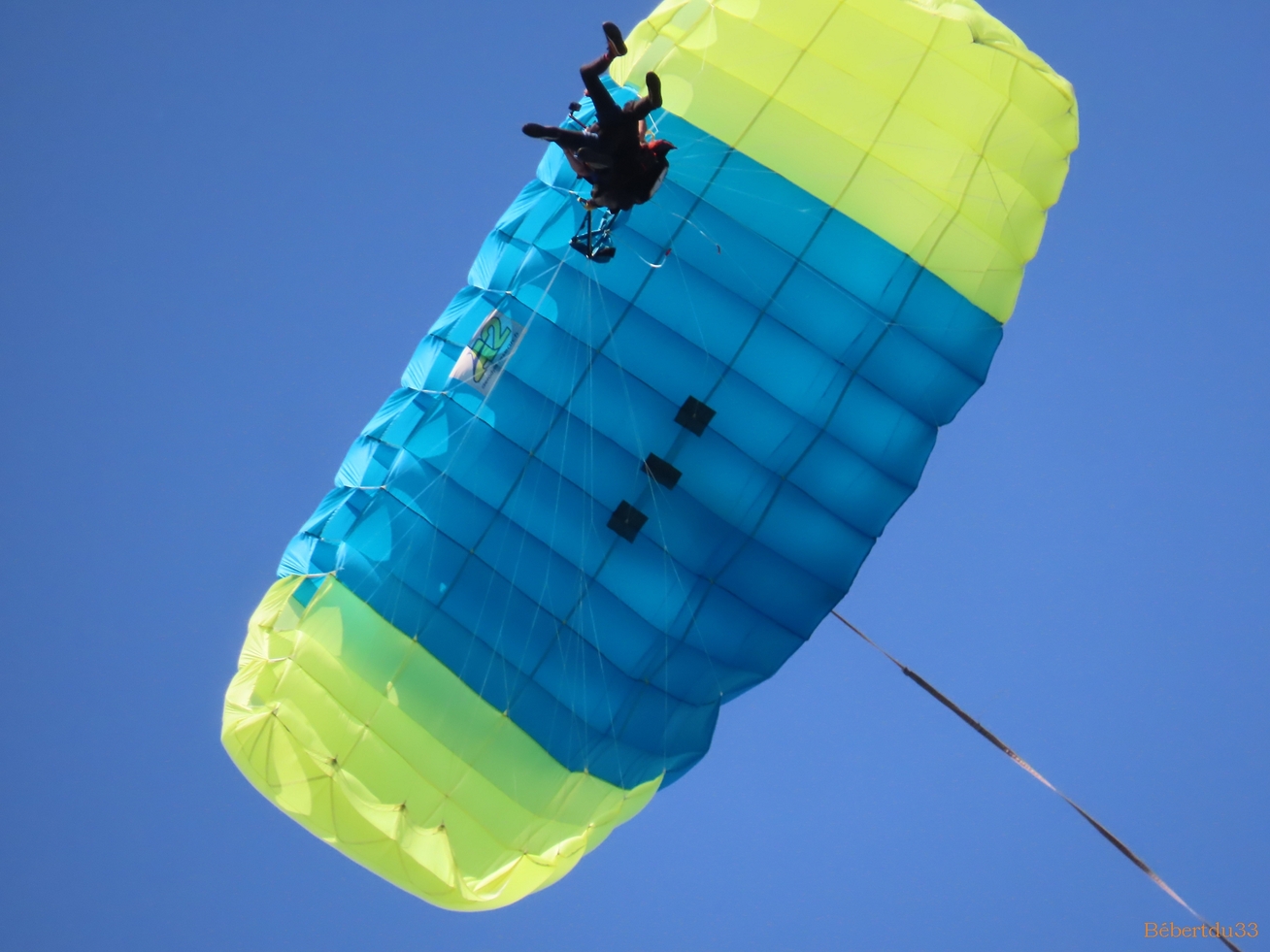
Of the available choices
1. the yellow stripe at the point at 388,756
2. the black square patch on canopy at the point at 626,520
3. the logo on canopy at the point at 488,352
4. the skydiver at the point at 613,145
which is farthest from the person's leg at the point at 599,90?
the yellow stripe at the point at 388,756

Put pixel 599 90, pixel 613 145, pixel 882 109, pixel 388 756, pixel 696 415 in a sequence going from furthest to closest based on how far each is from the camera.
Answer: pixel 388 756 → pixel 882 109 → pixel 696 415 → pixel 613 145 → pixel 599 90

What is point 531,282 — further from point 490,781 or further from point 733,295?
point 490,781

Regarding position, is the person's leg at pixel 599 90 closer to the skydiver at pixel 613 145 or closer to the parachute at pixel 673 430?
the skydiver at pixel 613 145

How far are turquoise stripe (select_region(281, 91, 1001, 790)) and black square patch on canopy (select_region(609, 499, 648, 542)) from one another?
91 mm

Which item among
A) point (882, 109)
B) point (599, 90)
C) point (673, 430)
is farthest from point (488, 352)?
point (882, 109)

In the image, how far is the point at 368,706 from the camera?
14.9m

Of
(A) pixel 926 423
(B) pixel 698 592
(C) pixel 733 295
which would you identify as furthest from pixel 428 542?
(A) pixel 926 423

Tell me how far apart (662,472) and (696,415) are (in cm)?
70

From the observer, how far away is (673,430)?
14.6 metres

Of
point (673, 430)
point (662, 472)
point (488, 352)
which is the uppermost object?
point (673, 430)

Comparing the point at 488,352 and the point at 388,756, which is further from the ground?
the point at 488,352

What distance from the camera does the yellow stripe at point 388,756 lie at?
48.4 ft

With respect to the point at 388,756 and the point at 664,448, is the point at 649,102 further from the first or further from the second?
the point at 388,756

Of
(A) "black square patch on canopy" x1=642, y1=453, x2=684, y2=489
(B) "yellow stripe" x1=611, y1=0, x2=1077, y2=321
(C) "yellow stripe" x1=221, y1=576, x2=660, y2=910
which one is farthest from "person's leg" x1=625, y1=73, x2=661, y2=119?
(C) "yellow stripe" x1=221, y1=576, x2=660, y2=910
